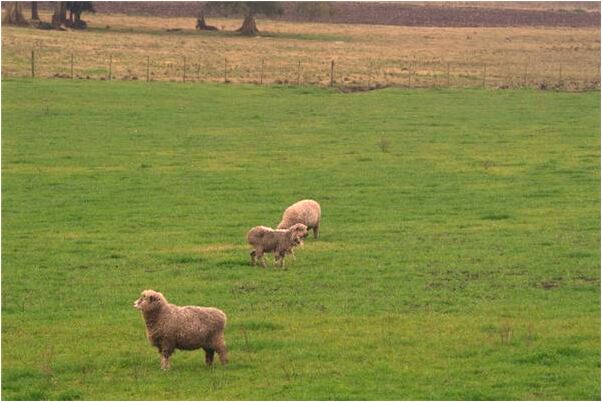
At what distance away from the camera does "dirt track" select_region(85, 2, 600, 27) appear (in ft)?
394

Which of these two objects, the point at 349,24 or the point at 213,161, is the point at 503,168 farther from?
the point at 349,24

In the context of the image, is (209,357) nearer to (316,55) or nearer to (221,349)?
(221,349)

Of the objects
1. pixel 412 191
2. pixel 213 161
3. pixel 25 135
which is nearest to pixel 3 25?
pixel 25 135

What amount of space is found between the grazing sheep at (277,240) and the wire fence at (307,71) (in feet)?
121

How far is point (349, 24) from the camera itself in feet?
375

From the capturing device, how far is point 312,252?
2252 cm

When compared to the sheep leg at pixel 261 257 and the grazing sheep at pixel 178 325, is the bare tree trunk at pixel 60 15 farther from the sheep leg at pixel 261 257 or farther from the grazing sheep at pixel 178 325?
the grazing sheep at pixel 178 325

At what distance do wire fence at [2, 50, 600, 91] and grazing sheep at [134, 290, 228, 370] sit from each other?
141ft

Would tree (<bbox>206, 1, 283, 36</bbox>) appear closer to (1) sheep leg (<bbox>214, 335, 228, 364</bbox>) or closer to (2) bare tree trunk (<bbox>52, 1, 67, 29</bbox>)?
(2) bare tree trunk (<bbox>52, 1, 67, 29</bbox>)

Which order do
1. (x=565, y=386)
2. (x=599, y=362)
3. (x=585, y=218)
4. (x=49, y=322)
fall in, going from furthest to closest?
(x=585, y=218) < (x=49, y=322) < (x=599, y=362) < (x=565, y=386)

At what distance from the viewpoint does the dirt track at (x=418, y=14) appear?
394 ft

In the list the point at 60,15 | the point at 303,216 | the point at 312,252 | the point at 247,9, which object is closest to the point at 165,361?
the point at 312,252

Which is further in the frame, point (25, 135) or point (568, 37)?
point (568, 37)

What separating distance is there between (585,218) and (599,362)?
11.5m
